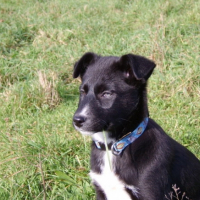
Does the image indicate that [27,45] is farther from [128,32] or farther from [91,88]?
[91,88]

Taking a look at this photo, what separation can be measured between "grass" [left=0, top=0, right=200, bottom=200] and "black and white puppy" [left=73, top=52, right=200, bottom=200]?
1.89 feet

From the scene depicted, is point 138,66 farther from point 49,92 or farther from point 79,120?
point 49,92

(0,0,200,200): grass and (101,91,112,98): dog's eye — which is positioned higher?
(101,91,112,98): dog's eye

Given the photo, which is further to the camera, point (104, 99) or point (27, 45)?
point (27, 45)

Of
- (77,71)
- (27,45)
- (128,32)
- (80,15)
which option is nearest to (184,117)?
(77,71)

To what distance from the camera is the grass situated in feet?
11.7

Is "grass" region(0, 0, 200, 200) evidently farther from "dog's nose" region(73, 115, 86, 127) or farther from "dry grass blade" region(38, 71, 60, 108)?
"dog's nose" region(73, 115, 86, 127)

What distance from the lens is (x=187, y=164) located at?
9.59 feet

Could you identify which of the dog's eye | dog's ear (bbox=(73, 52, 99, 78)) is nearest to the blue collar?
the dog's eye

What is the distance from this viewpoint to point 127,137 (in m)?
2.72

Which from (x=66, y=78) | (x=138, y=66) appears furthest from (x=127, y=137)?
(x=66, y=78)

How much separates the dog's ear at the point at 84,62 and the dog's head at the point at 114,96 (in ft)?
0.82

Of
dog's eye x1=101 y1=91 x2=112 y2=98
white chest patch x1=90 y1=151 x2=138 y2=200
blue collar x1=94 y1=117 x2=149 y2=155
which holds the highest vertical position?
dog's eye x1=101 y1=91 x2=112 y2=98

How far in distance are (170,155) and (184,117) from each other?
183 centimetres
